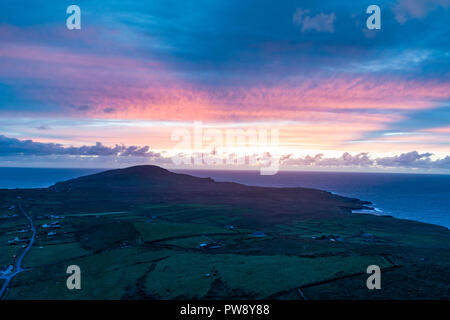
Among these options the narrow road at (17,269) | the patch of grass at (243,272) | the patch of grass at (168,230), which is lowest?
the patch of grass at (168,230)

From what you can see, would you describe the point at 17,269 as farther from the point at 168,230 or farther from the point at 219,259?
the point at 168,230

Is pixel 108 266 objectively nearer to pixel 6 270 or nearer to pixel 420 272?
pixel 6 270

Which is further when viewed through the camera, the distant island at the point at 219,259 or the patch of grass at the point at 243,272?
the distant island at the point at 219,259

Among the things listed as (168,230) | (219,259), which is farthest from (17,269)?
(168,230)

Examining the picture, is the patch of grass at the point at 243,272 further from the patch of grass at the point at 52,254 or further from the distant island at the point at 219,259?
the patch of grass at the point at 52,254

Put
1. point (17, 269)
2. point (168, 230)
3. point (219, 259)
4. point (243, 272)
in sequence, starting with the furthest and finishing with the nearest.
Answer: point (168, 230), point (219, 259), point (17, 269), point (243, 272)

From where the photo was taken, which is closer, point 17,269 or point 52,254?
point 17,269

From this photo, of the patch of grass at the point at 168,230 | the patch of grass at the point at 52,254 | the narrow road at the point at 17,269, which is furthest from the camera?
the patch of grass at the point at 168,230

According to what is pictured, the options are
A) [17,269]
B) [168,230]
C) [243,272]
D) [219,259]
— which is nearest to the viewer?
[243,272]

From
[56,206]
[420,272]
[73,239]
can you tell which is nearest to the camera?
[420,272]

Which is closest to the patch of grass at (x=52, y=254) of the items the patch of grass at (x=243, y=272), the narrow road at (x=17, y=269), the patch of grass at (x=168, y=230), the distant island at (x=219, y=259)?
the distant island at (x=219, y=259)
